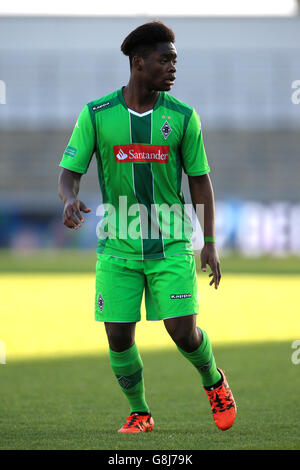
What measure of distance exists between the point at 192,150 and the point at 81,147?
674mm

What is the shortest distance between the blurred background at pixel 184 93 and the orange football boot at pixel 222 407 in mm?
42193

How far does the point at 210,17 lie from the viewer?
1984 inches

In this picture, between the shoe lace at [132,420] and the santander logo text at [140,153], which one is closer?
the santander logo text at [140,153]

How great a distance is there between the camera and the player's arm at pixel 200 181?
529cm

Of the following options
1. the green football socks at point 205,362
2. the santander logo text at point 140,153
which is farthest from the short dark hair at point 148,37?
the green football socks at point 205,362

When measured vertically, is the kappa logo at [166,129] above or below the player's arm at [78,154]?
above

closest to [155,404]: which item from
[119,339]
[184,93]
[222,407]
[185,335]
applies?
[222,407]

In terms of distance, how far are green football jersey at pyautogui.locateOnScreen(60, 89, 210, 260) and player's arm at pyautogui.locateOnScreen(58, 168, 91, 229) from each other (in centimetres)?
6

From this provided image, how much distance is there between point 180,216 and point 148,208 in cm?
23

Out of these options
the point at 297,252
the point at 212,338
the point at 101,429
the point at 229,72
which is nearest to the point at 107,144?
the point at 101,429

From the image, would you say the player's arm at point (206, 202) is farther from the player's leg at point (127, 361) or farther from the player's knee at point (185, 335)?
the player's leg at point (127, 361)
